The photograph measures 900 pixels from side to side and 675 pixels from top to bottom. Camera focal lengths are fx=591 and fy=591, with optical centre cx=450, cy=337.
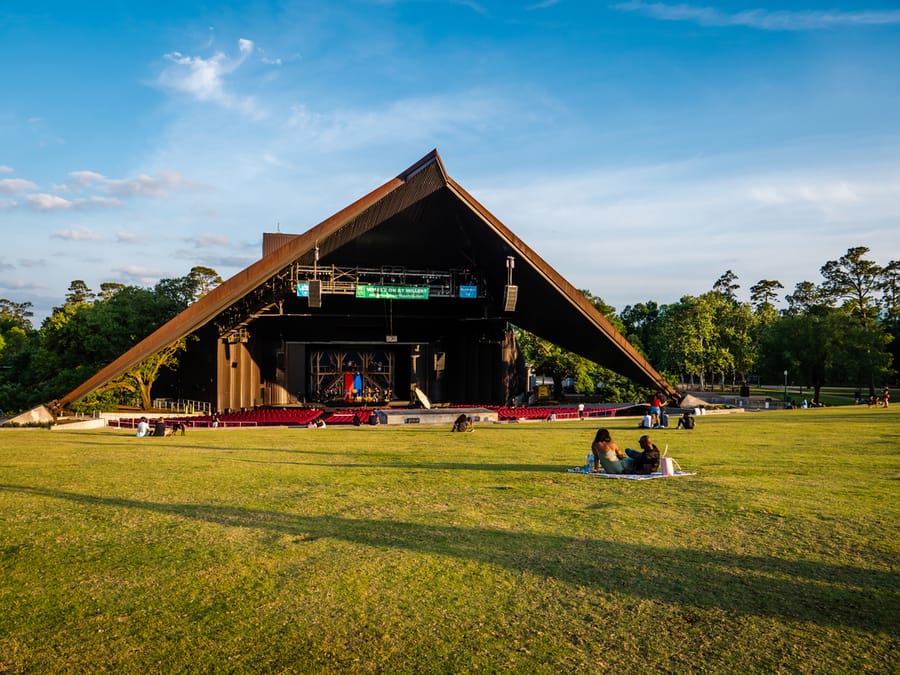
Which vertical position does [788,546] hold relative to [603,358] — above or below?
below

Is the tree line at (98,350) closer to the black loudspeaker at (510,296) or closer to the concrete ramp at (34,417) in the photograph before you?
the concrete ramp at (34,417)

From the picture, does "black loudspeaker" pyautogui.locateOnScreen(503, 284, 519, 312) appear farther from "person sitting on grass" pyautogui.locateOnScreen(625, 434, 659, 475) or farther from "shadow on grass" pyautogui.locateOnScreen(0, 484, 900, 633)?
"shadow on grass" pyautogui.locateOnScreen(0, 484, 900, 633)

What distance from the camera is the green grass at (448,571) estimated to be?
149 inches

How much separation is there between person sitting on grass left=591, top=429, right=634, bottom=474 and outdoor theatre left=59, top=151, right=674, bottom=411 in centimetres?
1460

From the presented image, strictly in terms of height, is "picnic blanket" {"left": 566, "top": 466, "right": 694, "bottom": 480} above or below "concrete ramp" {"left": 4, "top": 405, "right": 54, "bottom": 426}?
below

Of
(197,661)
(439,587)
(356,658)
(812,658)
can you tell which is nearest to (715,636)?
(812,658)

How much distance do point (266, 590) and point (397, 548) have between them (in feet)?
4.69

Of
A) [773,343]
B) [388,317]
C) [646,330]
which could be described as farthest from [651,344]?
[388,317]

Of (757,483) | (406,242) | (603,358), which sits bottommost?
(757,483)

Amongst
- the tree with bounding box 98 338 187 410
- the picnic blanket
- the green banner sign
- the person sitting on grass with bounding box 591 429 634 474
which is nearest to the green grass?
the picnic blanket

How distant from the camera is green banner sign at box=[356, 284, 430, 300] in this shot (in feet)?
91.8

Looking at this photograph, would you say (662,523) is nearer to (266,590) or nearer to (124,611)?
(266,590)

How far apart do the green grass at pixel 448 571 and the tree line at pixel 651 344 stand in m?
25.8

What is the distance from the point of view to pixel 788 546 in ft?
19.2
